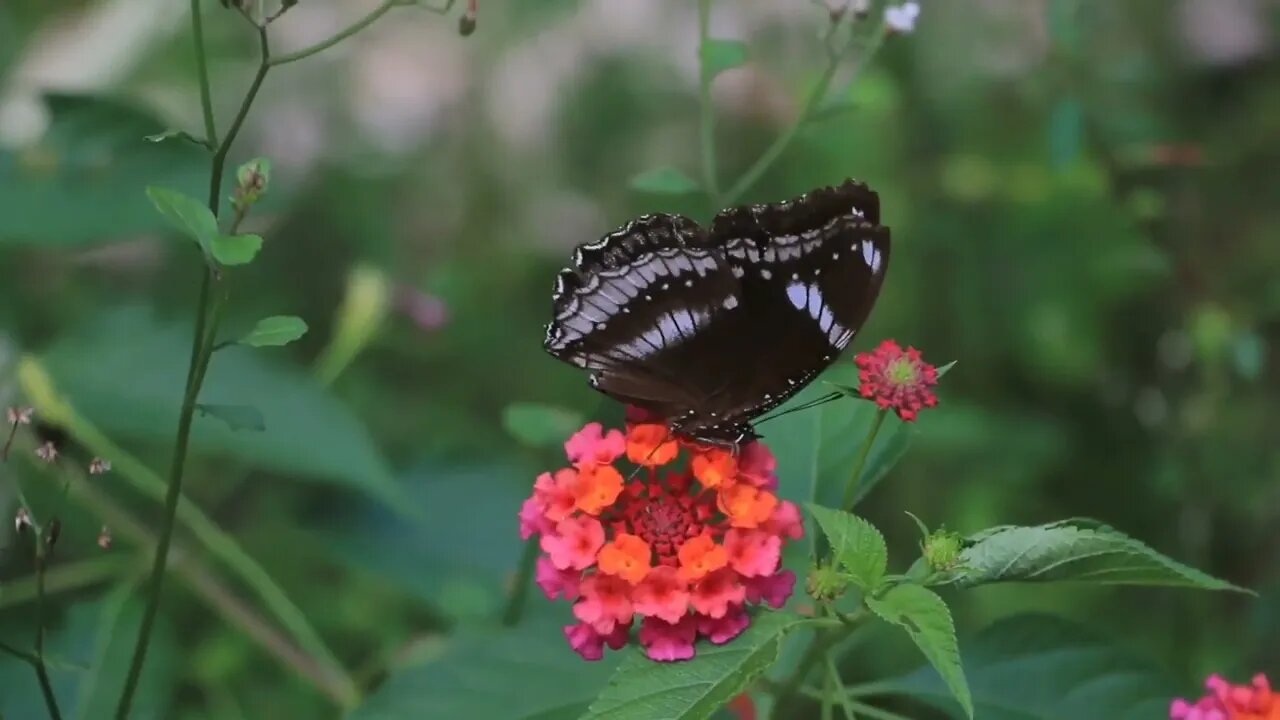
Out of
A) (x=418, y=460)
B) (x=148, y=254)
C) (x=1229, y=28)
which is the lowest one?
(x=418, y=460)

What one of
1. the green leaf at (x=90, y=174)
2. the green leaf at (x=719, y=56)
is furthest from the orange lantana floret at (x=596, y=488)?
the green leaf at (x=90, y=174)

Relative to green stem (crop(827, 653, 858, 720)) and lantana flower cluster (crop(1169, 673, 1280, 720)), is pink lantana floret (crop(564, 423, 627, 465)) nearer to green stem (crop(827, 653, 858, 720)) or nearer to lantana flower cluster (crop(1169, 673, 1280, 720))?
green stem (crop(827, 653, 858, 720))

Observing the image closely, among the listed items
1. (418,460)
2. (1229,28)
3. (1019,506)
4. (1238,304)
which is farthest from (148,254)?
(1229,28)

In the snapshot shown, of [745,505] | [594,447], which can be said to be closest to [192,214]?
[594,447]

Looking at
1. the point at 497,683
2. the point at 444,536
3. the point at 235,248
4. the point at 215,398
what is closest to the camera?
the point at 235,248

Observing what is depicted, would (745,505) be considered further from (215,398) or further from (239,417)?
(215,398)

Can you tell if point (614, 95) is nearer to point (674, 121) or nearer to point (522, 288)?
point (674, 121)
